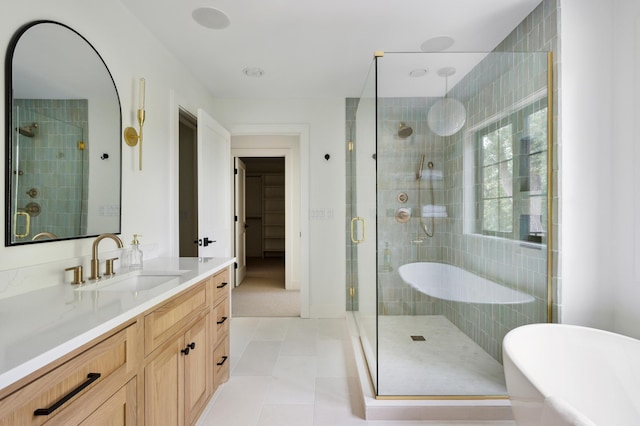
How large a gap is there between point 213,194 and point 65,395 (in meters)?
2.28

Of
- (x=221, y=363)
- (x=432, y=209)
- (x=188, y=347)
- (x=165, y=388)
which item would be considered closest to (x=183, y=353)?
(x=188, y=347)

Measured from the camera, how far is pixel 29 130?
129 centimetres

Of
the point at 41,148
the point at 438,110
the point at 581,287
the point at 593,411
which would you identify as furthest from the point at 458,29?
the point at 41,148

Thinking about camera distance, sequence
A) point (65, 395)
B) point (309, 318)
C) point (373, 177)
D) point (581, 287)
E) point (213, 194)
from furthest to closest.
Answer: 1. point (309, 318)
2. point (213, 194)
3. point (373, 177)
4. point (581, 287)
5. point (65, 395)

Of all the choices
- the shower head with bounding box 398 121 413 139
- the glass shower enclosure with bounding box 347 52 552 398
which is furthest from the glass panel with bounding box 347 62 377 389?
the shower head with bounding box 398 121 413 139

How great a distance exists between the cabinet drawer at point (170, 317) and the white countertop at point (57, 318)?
0.06 m

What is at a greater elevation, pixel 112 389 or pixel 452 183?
pixel 452 183

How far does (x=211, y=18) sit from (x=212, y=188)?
1420 millimetres

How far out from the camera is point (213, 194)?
9.85ft

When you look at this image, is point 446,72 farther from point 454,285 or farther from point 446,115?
point 454,285

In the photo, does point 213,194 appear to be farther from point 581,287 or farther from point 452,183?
point 581,287

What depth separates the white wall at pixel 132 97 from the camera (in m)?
1.33

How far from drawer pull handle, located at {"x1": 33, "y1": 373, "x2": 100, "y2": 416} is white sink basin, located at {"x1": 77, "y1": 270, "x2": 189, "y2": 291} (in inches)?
23.3

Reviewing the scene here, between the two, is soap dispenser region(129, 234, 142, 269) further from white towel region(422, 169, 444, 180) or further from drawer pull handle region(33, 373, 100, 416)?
white towel region(422, 169, 444, 180)
